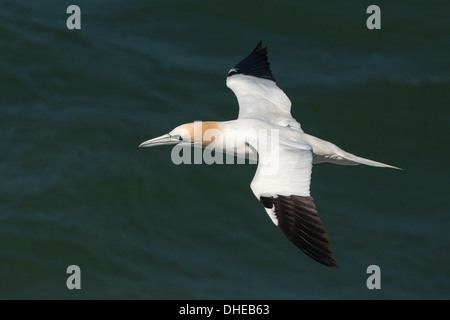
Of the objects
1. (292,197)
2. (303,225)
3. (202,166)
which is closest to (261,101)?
(202,166)

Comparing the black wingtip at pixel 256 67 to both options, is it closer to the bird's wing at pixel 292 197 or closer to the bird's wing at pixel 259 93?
the bird's wing at pixel 259 93

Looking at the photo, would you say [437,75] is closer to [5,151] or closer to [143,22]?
[143,22]

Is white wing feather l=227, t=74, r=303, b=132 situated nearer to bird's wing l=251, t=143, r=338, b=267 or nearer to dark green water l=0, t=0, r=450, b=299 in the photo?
dark green water l=0, t=0, r=450, b=299

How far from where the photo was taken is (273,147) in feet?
33.8

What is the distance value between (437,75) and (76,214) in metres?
6.56

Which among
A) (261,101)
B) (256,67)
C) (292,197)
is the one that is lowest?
(292,197)

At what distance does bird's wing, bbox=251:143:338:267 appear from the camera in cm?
905

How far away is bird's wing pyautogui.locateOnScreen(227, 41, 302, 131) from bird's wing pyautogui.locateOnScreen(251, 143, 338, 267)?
143 cm

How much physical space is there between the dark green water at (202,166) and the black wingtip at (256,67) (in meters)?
0.90

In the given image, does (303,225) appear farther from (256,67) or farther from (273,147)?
(256,67)

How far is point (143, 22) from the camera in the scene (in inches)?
606

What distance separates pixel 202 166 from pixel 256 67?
1704mm

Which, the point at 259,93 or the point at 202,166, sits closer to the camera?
the point at 259,93

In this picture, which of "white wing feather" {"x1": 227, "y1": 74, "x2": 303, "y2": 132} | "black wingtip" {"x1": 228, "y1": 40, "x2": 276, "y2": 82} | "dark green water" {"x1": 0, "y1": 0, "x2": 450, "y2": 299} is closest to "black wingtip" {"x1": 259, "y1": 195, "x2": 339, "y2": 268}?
"dark green water" {"x1": 0, "y1": 0, "x2": 450, "y2": 299}
